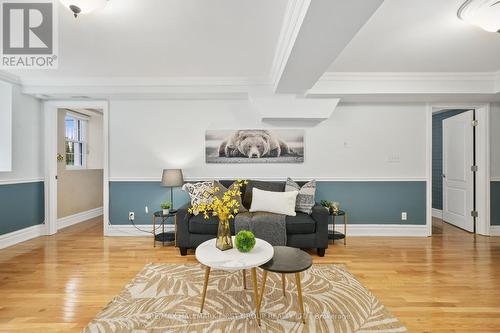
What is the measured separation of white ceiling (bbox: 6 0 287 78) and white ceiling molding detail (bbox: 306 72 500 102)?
0.98 metres

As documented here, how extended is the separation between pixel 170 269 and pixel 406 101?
4.26m

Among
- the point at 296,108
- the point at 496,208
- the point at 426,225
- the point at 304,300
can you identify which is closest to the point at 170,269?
the point at 304,300

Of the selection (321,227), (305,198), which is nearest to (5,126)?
(305,198)

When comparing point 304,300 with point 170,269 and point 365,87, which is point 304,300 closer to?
point 170,269

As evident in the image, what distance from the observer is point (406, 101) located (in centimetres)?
413

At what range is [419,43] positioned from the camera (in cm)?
269

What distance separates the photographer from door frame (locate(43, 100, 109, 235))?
4250 mm

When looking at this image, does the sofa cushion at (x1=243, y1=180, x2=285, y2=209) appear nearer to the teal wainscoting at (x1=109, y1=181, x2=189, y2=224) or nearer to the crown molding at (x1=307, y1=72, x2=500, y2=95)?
the teal wainscoting at (x1=109, y1=181, x2=189, y2=224)

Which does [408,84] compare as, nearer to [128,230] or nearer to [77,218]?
[128,230]

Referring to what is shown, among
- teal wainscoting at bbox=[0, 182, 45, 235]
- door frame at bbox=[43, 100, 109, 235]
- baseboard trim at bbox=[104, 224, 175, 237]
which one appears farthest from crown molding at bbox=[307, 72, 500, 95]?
teal wainscoting at bbox=[0, 182, 45, 235]

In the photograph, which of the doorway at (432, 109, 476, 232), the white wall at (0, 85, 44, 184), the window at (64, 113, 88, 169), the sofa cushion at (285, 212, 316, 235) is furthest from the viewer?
the window at (64, 113, 88, 169)

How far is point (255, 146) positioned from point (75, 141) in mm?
3739

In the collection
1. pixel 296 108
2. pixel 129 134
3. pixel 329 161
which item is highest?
pixel 296 108

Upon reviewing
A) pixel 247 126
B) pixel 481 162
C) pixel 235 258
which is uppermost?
pixel 247 126
